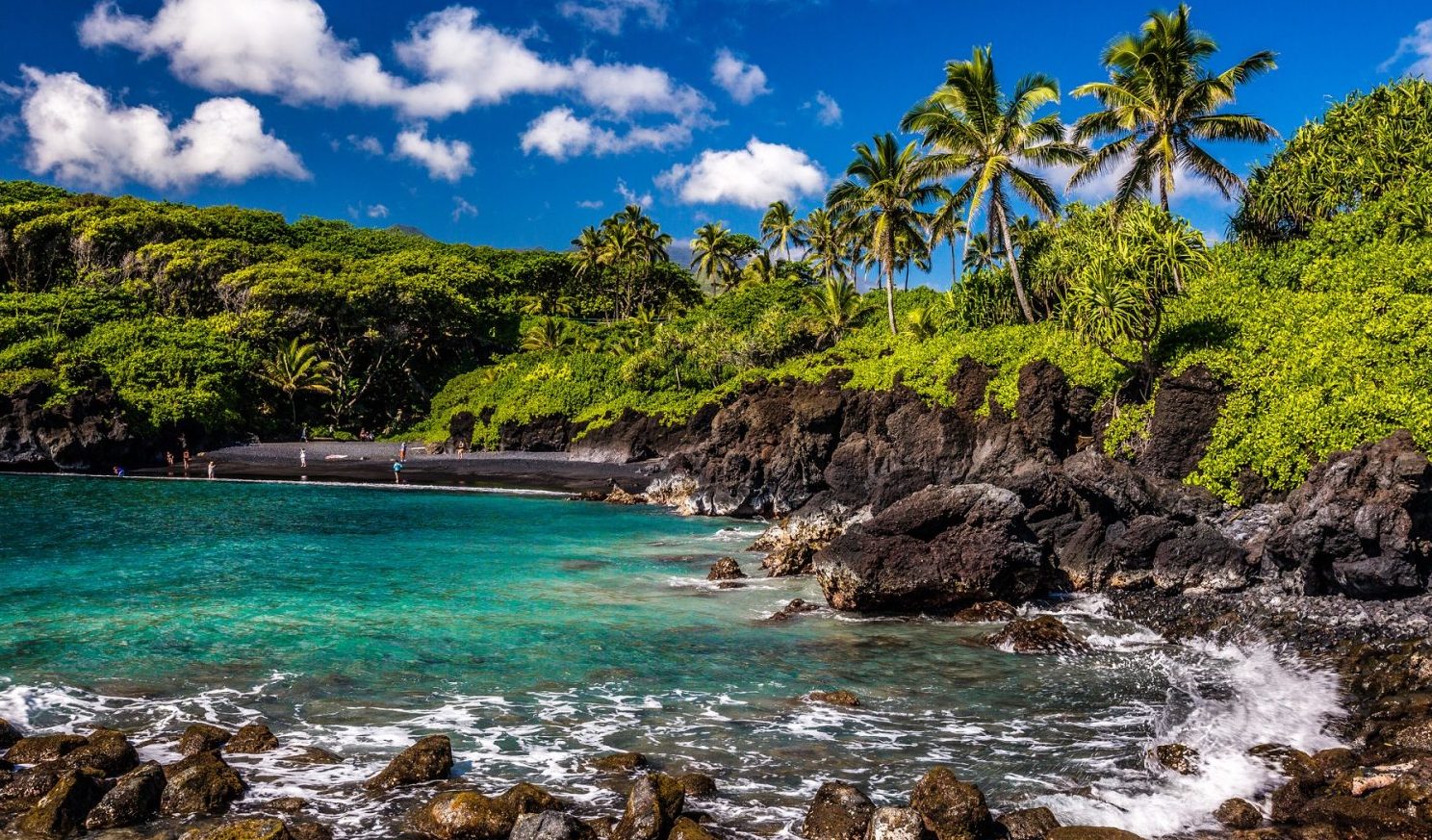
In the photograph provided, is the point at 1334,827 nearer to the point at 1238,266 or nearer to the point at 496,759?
the point at 496,759

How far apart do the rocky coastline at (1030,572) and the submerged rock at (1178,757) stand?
0.04 meters

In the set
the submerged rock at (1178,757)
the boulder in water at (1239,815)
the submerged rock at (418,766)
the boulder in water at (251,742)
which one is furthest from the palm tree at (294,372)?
the boulder in water at (1239,815)

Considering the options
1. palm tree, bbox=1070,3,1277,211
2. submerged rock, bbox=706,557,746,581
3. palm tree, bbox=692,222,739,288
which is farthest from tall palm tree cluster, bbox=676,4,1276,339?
palm tree, bbox=692,222,739,288

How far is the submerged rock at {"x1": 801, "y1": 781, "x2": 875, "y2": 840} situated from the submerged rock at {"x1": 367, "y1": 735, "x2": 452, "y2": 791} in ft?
14.4

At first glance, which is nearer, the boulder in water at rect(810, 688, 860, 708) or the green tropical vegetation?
the boulder in water at rect(810, 688, 860, 708)

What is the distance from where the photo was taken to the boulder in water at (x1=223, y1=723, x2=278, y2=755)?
11.3 meters

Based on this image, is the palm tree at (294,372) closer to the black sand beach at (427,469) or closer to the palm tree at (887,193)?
Result: the black sand beach at (427,469)

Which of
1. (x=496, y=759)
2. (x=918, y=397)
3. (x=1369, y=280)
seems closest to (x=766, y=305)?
(x=918, y=397)

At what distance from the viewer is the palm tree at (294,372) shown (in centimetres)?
7238

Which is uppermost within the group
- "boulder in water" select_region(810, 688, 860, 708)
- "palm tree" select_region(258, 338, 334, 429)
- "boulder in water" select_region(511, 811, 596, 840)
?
"palm tree" select_region(258, 338, 334, 429)

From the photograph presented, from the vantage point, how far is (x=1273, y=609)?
687 inches

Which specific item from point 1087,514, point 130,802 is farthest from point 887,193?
point 130,802

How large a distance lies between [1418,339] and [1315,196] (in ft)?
51.6

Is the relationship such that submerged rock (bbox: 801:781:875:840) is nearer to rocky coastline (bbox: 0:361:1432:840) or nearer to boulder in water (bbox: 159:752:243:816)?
rocky coastline (bbox: 0:361:1432:840)
